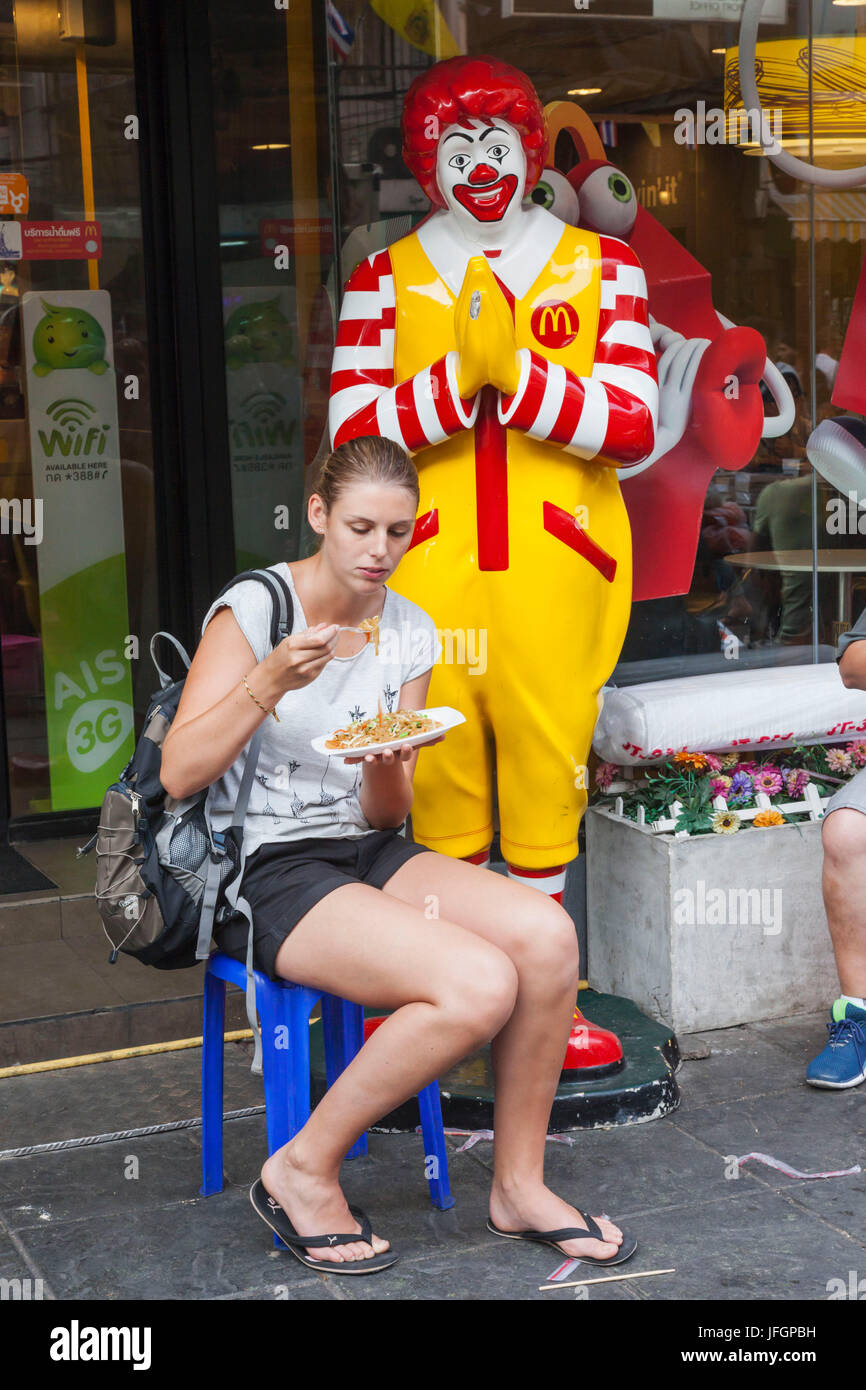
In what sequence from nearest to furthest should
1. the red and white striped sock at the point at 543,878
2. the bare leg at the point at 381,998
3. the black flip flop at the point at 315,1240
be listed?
1. the bare leg at the point at 381,998
2. the black flip flop at the point at 315,1240
3. the red and white striped sock at the point at 543,878

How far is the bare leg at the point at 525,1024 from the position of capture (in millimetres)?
2916

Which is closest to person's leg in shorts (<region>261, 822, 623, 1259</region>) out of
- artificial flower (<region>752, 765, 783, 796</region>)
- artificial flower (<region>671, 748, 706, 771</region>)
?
artificial flower (<region>671, 748, 706, 771</region>)

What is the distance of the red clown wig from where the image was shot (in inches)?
136

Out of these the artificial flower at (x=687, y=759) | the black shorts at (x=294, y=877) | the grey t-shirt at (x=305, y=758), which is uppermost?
the grey t-shirt at (x=305, y=758)

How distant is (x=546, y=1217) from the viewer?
2969 mm

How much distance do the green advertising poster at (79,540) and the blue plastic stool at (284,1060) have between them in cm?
Answer: 227

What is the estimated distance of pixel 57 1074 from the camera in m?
3.90

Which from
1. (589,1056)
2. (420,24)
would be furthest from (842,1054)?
(420,24)

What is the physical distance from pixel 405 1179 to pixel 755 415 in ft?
7.71

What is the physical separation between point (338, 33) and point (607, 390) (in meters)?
1.33

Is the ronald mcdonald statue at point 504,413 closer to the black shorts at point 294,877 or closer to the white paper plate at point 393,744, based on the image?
the black shorts at point 294,877

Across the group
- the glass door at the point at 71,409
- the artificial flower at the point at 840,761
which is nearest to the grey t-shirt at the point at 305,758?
the artificial flower at the point at 840,761

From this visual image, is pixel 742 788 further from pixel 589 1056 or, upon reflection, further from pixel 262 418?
pixel 262 418
